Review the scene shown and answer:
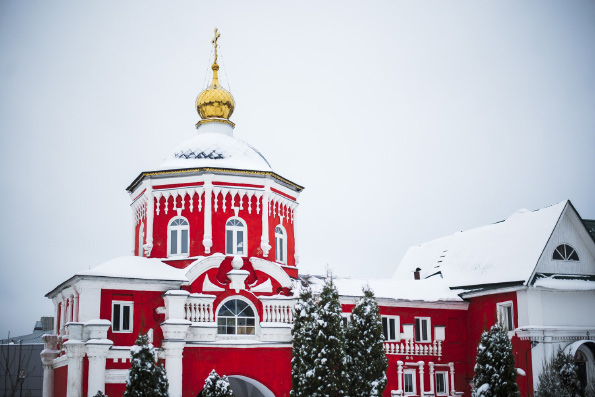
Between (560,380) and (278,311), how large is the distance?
11736 millimetres

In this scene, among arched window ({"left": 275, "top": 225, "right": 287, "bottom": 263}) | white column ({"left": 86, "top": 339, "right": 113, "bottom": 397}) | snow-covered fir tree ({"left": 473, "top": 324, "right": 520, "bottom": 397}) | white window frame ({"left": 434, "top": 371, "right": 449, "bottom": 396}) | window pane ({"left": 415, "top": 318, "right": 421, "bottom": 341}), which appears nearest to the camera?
snow-covered fir tree ({"left": 473, "top": 324, "right": 520, "bottom": 397})

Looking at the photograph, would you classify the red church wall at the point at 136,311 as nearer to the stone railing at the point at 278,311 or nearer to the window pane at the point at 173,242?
the window pane at the point at 173,242

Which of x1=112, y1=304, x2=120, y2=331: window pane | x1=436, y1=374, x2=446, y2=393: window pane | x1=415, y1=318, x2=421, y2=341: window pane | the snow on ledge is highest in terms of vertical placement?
the snow on ledge

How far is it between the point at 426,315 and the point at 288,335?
839cm

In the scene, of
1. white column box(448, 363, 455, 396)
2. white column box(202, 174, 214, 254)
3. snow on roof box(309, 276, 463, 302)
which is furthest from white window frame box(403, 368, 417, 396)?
white column box(202, 174, 214, 254)

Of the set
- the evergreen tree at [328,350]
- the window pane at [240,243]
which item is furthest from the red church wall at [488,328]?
the window pane at [240,243]

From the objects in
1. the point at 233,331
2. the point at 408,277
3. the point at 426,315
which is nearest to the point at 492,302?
the point at 426,315

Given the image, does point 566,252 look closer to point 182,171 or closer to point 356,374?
point 356,374

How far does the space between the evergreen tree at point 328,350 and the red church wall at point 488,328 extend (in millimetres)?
7518

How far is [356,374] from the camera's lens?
2928 centimetres

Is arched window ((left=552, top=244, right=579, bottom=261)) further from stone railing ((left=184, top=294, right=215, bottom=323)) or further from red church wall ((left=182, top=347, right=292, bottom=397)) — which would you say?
stone railing ((left=184, top=294, right=215, bottom=323))

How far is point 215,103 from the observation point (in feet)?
131

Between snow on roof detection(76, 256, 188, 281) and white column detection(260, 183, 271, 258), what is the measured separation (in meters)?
4.05

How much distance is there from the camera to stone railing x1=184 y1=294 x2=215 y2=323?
31156 mm
